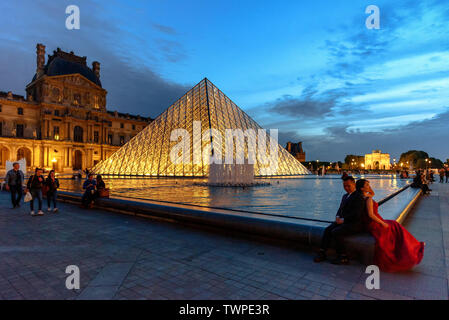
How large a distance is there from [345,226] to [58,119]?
47.1 metres

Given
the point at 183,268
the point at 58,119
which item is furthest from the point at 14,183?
the point at 58,119

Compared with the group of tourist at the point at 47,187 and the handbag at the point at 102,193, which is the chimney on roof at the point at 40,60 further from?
the handbag at the point at 102,193

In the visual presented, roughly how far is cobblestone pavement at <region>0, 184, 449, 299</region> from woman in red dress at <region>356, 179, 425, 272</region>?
122mm

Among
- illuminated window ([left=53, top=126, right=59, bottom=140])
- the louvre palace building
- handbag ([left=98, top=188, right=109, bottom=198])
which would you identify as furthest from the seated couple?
illuminated window ([left=53, top=126, right=59, bottom=140])

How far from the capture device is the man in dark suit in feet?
9.87

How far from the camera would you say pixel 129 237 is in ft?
13.3

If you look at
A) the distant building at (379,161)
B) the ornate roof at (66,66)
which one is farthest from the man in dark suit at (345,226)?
the distant building at (379,161)

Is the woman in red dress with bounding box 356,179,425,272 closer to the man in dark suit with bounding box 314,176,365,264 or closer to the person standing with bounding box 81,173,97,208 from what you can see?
the man in dark suit with bounding box 314,176,365,264

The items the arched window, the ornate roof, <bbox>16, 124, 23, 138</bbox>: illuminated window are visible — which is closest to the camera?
<bbox>16, 124, 23, 138</bbox>: illuminated window

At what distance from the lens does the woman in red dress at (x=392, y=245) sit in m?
2.69

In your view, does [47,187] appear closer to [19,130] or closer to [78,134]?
[19,130]

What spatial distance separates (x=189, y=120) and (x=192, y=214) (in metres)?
16.0
